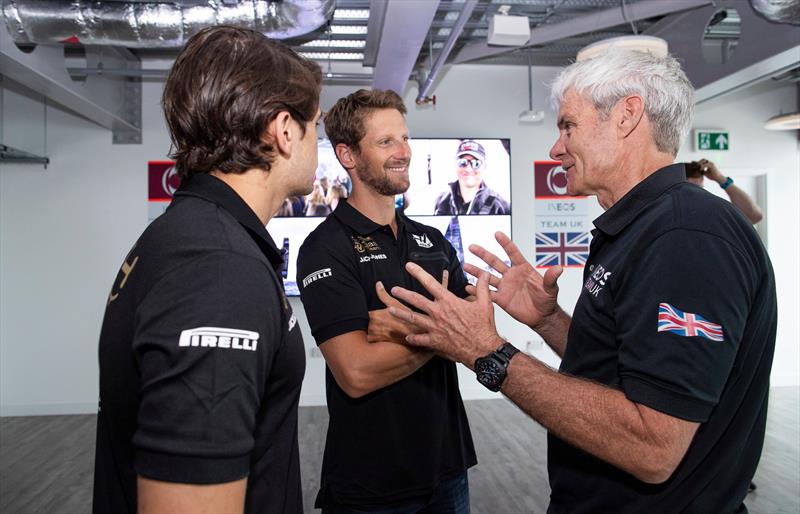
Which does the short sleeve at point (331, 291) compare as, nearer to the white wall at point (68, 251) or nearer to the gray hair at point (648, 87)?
the gray hair at point (648, 87)

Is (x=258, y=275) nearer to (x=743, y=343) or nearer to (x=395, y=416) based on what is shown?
(x=743, y=343)

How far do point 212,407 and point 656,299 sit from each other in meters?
0.73

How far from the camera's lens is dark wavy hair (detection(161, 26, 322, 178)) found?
0.88m

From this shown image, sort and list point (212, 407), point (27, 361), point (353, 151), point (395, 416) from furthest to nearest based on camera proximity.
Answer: point (27, 361) → point (353, 151) → point (395, 416) → point (212, 407)

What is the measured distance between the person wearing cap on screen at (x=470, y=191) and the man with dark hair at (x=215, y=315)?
447cm

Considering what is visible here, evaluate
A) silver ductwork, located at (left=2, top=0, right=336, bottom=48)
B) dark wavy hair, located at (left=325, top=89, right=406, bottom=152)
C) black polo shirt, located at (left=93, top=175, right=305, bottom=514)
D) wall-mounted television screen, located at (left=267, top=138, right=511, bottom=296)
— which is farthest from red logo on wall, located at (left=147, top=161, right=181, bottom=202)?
black polo shirt, located at (left=93, top=175, right=305, bottom=514)

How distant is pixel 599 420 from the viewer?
101cm

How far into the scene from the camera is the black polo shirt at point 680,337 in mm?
935

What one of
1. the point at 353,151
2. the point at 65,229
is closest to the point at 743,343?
the point at 353,151

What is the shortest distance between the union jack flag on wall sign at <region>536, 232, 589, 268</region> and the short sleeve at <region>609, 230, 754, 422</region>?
4967mm

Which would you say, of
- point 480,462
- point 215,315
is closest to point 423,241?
point 215,315

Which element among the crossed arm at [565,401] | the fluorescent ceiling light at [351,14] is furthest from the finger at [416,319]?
the fluorescent ceiling light at [351,14]

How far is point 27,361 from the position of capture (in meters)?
5.45

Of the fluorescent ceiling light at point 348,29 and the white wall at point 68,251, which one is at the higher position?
the fluorescent ceiling light at point 348,29
